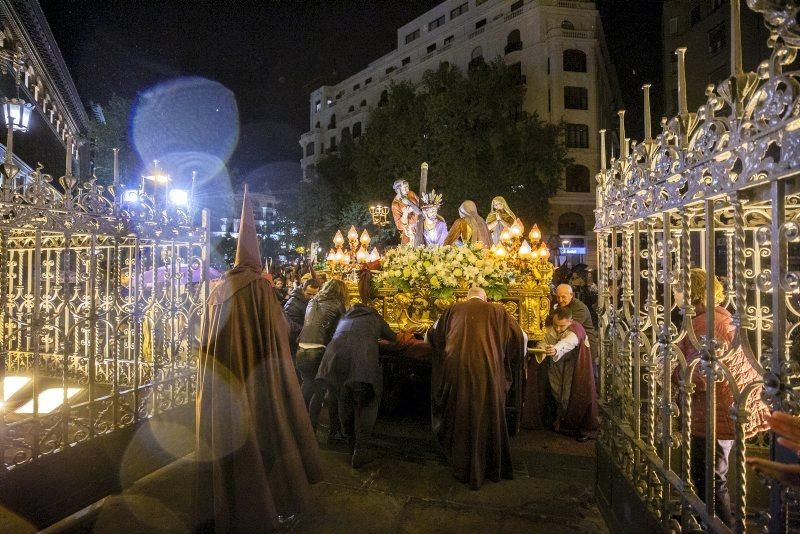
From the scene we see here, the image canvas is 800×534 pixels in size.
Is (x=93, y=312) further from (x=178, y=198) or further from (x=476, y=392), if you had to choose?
(x=476, y=392)

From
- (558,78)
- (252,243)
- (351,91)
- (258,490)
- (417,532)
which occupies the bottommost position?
(417,532)

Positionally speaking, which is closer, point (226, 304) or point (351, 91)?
point (226, 304)

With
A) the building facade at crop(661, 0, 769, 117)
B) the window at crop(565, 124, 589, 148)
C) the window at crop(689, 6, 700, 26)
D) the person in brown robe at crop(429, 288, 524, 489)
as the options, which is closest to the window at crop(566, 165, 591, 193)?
the window at crop(565, 124, 589, 148)

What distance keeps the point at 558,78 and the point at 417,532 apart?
34.5 metres

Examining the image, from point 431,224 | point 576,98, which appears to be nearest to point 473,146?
point 576,98

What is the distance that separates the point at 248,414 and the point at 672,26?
130 feet

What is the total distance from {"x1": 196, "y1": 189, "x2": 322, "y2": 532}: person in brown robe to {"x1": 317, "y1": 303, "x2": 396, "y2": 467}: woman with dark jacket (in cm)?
111

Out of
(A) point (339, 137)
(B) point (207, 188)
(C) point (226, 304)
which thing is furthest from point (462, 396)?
(A) point (339, 137)

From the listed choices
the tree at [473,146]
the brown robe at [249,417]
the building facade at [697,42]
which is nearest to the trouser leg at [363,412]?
the brown robe at [249,417]

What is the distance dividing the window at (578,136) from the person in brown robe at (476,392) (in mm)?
32084

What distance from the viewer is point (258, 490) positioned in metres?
3.87

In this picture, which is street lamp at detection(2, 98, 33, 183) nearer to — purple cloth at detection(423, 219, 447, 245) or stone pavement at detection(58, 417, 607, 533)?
stone pavement at detection(58, 417, 607, 533)

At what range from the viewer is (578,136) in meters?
33.9

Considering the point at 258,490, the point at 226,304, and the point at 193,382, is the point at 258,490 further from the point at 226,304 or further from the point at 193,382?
the point at 193,382
